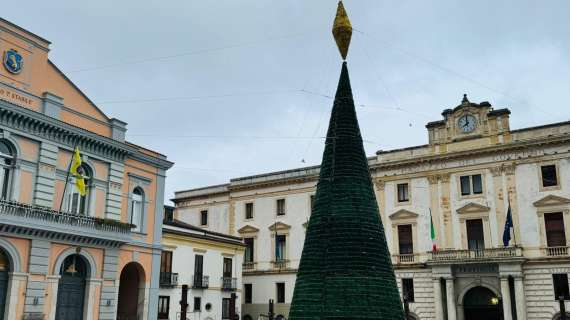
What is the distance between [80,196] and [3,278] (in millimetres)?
4348

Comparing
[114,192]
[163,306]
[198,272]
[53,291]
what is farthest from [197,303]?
[53,291]

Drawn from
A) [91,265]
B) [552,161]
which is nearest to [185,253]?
[91,265]

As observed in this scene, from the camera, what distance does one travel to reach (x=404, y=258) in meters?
36.9

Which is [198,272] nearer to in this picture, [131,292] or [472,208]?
[131,292]

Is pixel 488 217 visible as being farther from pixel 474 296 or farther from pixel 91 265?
pixel 91 265

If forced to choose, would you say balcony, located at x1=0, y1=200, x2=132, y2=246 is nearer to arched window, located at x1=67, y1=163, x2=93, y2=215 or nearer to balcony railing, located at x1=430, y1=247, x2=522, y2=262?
arched window, located at x1=67, y1=163, x2=93, y2=215

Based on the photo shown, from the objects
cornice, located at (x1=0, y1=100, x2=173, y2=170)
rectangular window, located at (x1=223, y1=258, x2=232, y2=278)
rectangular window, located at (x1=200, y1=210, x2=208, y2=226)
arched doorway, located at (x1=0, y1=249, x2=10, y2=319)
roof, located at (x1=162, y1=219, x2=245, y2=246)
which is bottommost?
arched doorway, located at (x1=0, y1=249, x2=10, y2=319)

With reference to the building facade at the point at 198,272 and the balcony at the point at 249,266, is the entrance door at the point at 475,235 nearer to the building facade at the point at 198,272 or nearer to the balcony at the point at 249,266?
the building facade at the point at 198,272

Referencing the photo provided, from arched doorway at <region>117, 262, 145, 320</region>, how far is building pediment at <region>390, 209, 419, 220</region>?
60.4 ft

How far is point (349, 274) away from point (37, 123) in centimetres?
1542

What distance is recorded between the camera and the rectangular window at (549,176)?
3294cm

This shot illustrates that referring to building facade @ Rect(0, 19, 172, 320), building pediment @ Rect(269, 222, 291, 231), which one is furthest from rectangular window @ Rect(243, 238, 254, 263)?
building facade @ Rect(0, 19, 172, 320)

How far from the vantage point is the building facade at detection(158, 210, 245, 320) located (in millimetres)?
29734

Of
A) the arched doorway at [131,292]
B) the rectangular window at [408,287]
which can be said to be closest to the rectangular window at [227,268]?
the arched doorway at [131,292]
